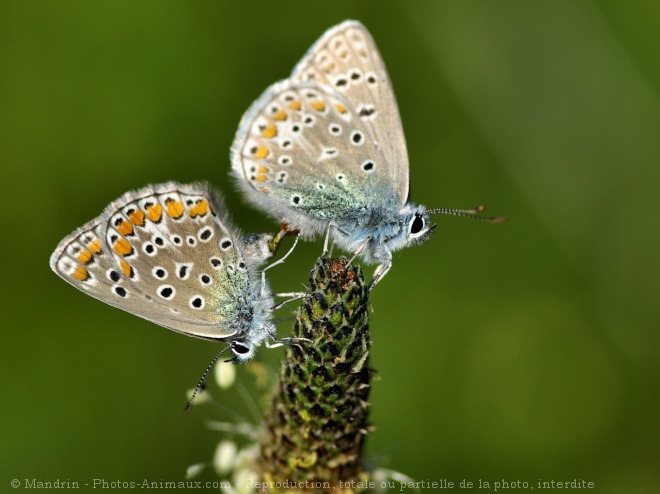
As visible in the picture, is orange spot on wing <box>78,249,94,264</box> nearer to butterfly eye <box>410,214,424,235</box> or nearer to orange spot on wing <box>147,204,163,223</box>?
orange spot on wing <box>147,204,163,223</box>

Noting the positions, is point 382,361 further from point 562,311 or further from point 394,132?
point 394,132

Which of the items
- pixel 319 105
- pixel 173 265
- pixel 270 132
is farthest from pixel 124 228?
pixel 319 105

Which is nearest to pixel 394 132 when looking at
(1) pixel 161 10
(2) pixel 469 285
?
(2) pixel 469 285

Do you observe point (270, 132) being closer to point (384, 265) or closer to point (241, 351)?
point (384, 265)

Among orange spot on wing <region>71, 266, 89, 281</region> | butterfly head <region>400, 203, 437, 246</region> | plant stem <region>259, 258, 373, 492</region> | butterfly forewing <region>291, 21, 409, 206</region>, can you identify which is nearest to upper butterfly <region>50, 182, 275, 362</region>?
orange spot on wing <region>71, 266, 89, 281</region>

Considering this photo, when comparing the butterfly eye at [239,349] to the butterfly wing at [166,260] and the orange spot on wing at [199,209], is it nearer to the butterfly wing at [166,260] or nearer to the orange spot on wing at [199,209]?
the butterfly wing at [166,260]

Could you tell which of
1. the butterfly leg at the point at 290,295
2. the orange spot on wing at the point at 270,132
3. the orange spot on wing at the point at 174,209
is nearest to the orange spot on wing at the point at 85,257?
the orange spot on wing at the point at 174,209
